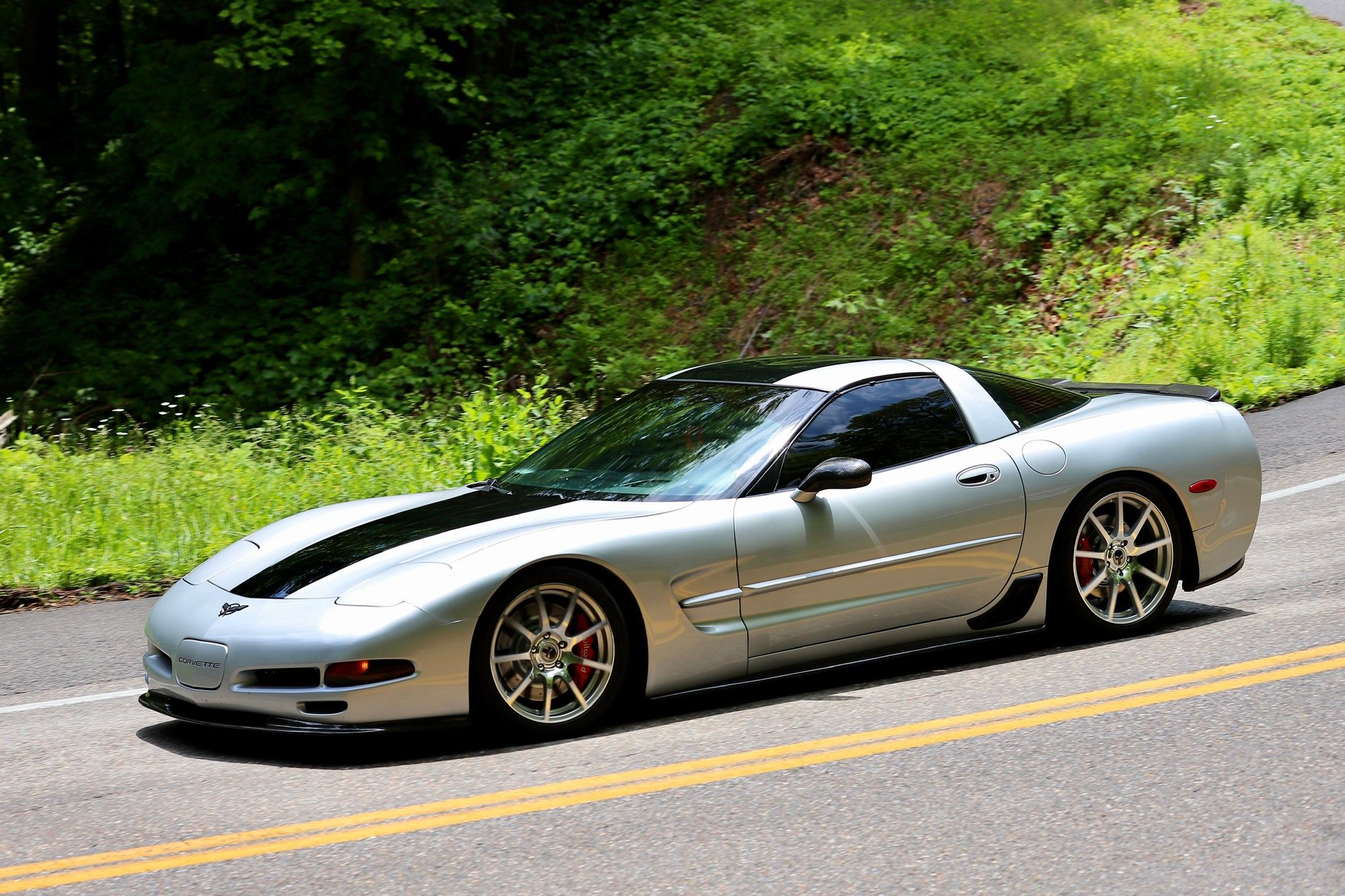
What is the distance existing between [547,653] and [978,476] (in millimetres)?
2077

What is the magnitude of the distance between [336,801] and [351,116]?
16.0 metres

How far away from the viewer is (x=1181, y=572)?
6.66 m

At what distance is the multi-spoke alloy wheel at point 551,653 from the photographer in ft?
16.9

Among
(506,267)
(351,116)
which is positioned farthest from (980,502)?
(351,116)

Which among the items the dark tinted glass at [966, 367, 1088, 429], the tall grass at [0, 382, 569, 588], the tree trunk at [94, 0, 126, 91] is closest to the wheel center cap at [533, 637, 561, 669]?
the dark tinted glass at [966, 367, 1088, 429]

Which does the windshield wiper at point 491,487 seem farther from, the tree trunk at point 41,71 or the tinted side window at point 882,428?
the tree trunk at point 41,71

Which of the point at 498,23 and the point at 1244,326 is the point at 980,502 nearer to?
the point at 1244,326

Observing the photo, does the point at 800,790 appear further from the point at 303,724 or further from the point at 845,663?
the point at 303,724

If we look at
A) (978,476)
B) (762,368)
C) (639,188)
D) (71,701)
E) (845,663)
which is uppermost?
(639,188)

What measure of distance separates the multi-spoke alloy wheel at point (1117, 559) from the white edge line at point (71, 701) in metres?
4.14

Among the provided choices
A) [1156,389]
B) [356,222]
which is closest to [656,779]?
[1156,389]

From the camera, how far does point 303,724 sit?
4.99m

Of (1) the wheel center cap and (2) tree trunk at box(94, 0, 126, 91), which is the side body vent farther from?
(2) tree trunk at box(94, 0, 126, 91)

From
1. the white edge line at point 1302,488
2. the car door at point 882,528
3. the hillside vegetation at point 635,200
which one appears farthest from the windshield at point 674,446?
the hillside vegetation at point 635,200
